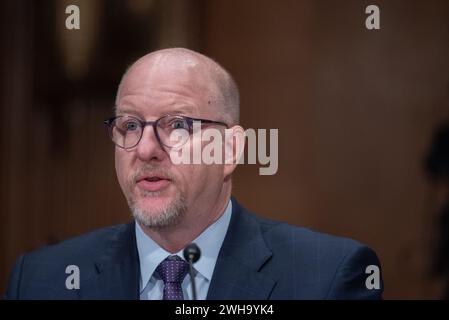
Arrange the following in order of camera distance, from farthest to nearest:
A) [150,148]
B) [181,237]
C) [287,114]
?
1. [287,114]
2. [181,237]
3. [150,148]

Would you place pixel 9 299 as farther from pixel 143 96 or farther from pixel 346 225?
pixel 346 225

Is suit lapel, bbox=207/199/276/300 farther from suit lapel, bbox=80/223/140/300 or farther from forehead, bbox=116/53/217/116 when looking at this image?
forehead, bbox=116/53/217/116

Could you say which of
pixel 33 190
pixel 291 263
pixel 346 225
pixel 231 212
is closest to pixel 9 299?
pixel 33 190

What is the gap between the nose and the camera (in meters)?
1.71

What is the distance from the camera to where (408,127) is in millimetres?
2000

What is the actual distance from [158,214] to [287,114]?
546 mm

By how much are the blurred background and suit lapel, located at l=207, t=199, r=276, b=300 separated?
0.19 metres

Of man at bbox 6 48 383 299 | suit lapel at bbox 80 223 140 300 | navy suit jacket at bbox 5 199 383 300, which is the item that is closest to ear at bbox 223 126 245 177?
man at bbox 6 48 383 299

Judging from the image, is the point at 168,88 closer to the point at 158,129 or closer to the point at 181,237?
the point at 158,129

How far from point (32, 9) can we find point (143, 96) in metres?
0.60

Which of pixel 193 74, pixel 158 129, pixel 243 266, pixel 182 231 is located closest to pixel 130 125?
pixel 158 129

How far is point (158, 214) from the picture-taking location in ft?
5.65

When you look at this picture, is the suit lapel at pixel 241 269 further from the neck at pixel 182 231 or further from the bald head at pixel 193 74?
the bald head at pixel 193 74

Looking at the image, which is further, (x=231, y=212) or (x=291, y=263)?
(x=231, y=212)
